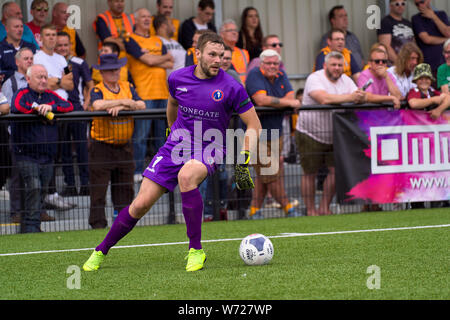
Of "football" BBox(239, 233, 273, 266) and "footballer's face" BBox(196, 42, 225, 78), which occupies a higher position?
"footballer's face" BBox(196, 42, 225, 78)

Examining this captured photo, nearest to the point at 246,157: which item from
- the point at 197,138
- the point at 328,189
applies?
the point at 197,138

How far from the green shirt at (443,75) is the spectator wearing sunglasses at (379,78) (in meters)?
0.78

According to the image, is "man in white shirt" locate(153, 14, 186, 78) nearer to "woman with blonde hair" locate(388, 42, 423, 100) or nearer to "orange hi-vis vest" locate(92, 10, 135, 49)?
"orange hi-vis vest" locate(92, 10, 135, 49)

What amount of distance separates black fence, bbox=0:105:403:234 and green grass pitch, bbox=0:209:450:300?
44 centimetres

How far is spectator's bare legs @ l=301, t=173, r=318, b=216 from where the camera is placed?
34.0 ft

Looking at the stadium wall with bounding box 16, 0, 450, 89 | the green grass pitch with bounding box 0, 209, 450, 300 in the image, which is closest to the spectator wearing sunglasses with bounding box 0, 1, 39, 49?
the green grass pitch with bounding box 0, 209, 450, 300

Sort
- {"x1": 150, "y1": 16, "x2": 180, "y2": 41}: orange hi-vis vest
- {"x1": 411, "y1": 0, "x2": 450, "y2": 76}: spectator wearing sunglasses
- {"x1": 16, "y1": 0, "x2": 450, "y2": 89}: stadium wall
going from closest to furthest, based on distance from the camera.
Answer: {"x1": 150, "y1": 16, "x2": 180, "y2": 41}: orange hi-vis vest, {"x1": 411, "y1": 0, "x2": 450, "y2": 76}: spectator wearing sunglasses, {"x1": 16, "y1": 0, "x2": 450, "y2": 89}: stadium wall

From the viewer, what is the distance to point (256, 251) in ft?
19.9

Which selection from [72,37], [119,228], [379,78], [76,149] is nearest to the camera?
[119,228]

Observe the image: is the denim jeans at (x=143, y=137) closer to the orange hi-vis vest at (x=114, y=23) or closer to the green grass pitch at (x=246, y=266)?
the green grass pitch at (x=246, y=266)

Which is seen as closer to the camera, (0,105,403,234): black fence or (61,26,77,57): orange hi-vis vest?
(0,105,403,234): black fence

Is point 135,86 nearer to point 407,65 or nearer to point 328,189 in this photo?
point 328,189

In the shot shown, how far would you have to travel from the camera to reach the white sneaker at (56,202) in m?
9.45

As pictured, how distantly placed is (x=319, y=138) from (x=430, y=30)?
167 inches
